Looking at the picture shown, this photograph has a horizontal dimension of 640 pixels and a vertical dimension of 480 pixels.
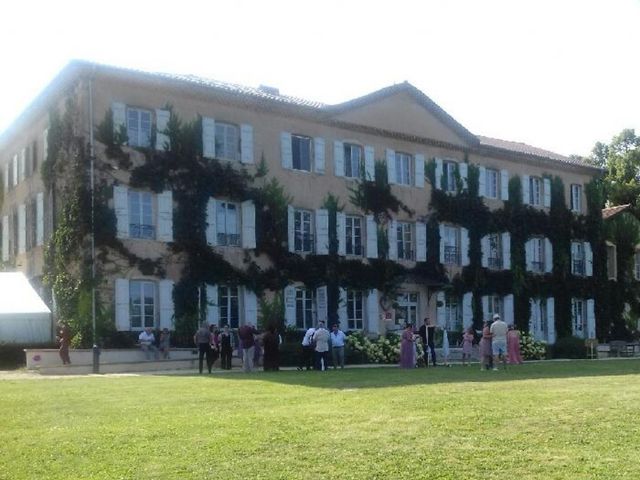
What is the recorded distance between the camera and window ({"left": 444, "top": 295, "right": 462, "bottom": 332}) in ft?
130

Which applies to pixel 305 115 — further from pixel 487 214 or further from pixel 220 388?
pixel 220 388

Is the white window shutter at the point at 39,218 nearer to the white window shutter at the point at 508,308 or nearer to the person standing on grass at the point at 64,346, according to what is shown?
the person standing on grass at the point at 64,346

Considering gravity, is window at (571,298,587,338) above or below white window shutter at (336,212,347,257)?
below

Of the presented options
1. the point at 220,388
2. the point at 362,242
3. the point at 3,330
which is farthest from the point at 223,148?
the point at 220,388

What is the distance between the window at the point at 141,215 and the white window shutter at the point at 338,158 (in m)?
8.43

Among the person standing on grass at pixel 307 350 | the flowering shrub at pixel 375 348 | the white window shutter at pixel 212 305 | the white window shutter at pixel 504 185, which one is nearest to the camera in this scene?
the person standing on grass at pixel 307 350

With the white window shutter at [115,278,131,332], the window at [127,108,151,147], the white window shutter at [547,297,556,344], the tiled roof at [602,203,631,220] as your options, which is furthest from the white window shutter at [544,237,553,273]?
the white window shutter at [115,278,131,332]

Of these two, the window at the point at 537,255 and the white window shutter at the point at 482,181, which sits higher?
the white window shutter at the point at 482,181

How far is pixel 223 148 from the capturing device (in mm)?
33188

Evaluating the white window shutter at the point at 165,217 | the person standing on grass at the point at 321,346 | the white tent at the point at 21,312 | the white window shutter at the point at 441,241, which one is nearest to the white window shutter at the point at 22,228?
the white tent at the point at 21,312

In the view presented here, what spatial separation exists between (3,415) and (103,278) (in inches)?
645

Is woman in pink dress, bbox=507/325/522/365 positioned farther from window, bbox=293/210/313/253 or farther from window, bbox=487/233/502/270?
window, bbox=487/233/502/270

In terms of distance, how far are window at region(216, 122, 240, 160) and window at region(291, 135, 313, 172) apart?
A: 2.64m

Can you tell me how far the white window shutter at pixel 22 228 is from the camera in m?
35.3
